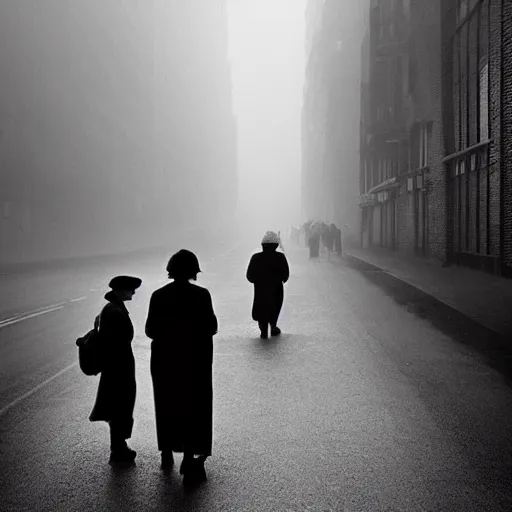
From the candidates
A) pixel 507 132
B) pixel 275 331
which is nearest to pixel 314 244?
pixel 507 132

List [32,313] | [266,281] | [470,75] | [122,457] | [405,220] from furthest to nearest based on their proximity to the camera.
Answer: [405,220] → [470,75] → [32,313] → [266,281] → [122,457]

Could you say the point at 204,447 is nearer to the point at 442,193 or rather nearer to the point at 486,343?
the point at 486,343

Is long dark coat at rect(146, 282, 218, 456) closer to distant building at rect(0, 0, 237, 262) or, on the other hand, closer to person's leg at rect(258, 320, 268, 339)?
person's leg at rect(258, 320, 268, 339)

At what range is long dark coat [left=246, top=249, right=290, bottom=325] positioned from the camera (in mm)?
10219

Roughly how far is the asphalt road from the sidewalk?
1.79 feet

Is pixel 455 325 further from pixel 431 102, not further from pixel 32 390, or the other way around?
pixel 431 102

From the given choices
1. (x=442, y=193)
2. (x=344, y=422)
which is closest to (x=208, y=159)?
(x=442, y=193)

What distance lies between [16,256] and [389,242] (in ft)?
63.6

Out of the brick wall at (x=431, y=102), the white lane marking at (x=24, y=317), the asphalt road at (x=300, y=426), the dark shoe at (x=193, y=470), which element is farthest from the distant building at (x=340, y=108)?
the dark shoe at (x=193, y=470)

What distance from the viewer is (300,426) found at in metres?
5.69

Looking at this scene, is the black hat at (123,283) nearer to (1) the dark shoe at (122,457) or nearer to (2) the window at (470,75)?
(1) the dark shoe at (122,457)

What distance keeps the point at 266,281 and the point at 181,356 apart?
18.7 feet

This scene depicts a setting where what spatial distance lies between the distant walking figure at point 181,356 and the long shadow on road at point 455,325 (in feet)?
12.9

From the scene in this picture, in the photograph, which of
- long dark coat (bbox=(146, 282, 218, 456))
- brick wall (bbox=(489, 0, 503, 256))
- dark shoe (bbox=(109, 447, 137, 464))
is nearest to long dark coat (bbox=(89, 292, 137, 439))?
dark shoe (bbox=(109, 447, 137, 464))
